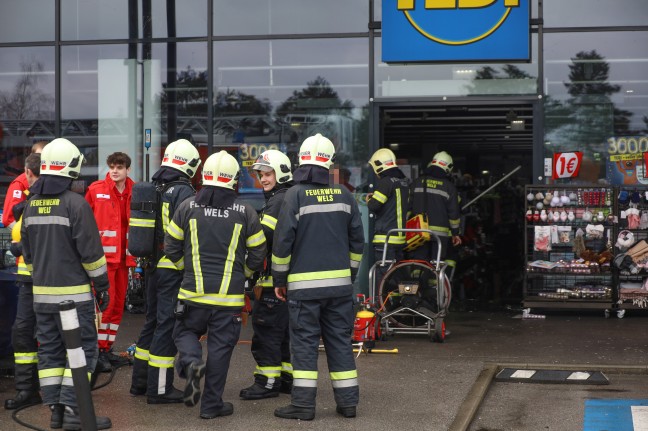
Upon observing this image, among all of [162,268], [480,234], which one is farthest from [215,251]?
[480,234]

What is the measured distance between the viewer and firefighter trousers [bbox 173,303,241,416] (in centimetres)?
705

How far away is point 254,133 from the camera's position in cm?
1317

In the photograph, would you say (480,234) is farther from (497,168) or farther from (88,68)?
(88,68)

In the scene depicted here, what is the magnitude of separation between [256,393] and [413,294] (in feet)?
10.6

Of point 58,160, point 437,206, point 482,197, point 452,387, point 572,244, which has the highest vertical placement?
point 58,160

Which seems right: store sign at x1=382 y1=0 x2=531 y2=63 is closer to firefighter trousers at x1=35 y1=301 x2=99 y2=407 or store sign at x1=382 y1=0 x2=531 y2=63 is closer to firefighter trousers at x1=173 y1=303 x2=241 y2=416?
firefighter trousers at x1=173 y1=303 x2=241 y2=416

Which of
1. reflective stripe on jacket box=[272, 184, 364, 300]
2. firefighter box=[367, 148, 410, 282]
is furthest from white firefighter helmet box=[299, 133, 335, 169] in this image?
firefighter box=[367, 148, 410, 282]

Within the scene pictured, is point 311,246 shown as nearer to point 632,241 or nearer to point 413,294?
point 413,294

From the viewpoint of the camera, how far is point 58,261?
6938 millimetres

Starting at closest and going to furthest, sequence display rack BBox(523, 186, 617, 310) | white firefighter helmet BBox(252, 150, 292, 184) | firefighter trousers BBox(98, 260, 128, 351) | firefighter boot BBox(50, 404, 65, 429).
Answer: firefighter boot BBox(50, 404, 65, 429) → white firefighter helmet BBox(252, 150, 292, 184) → firefighter trousers BBox(98, 260, 128, 351) → display rack BBox(523, 186, 617, 310)

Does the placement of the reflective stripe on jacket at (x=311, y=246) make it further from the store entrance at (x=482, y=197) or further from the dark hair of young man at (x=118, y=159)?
the store entrance at (x=482, y=197)

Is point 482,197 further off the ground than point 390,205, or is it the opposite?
point 482,197

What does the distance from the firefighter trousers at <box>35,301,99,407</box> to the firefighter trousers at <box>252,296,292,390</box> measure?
1.35 meters

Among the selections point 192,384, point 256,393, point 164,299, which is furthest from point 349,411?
point 164,299
